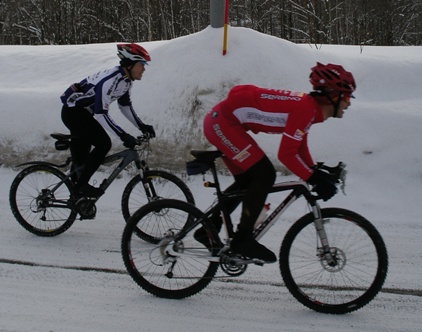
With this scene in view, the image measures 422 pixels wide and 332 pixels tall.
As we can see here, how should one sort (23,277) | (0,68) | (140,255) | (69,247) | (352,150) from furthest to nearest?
1. (0,68)
2. (352,150)
3. (69,247)
4. (23,277)
5. (140,255)

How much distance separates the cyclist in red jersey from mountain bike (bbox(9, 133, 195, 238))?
140 centimetres

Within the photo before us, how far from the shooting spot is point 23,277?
431cm

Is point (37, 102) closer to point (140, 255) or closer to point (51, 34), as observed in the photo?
point (140, 255)

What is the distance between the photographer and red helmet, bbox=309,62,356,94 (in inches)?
138

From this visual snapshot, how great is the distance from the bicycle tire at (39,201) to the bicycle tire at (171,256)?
5.38 feet

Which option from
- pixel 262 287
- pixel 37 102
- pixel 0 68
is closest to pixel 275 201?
pixel 262 287

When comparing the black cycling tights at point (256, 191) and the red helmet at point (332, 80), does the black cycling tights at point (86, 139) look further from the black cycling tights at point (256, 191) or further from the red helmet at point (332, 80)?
the red helmet at point (332, 80)

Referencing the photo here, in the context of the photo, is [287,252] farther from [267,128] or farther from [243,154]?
[267,128]

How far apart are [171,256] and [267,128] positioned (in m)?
1.31

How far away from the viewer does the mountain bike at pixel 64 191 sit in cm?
512

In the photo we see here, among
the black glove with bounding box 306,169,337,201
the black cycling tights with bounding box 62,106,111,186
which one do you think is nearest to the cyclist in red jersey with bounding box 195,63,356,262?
the black glove with bounding box 306,169,337,201

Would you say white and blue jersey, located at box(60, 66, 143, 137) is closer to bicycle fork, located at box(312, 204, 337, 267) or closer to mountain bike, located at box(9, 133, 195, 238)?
mountain bike, located at box(9, 133, 195, 238)

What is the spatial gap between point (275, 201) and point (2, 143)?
4.58 m

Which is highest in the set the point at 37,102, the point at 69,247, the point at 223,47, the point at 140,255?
the point at 223,47
